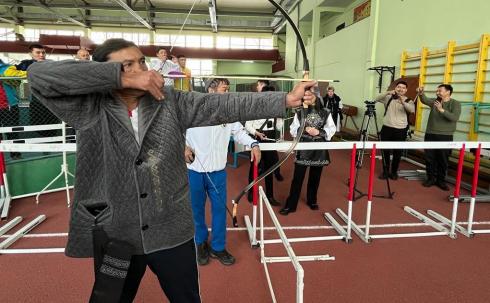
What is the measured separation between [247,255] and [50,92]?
6.35 feet

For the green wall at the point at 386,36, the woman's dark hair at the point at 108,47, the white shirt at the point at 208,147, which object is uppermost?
the green wall at the point at 386,36

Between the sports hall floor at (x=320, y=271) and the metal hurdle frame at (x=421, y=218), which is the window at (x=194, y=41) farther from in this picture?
the metal hurdle frame at (x=421, y=218)

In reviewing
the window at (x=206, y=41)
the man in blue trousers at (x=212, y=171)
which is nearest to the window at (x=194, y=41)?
the window at (x=206, y=41)

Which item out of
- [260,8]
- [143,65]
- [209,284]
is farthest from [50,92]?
[260,8]

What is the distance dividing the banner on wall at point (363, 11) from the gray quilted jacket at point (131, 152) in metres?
7.70

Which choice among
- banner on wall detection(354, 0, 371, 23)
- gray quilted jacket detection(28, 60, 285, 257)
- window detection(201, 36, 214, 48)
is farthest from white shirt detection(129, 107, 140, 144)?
window detection(201, 36, 214, 48)

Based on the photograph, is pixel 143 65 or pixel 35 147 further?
pixel 35 147

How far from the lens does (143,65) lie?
3.34 feet

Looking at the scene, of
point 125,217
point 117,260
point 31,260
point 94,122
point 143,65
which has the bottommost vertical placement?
point 31,260

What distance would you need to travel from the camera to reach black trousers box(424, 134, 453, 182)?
13.9ft

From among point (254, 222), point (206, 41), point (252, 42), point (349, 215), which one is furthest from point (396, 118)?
point (206, 41)

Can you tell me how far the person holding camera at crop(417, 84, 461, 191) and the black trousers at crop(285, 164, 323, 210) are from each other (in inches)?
75.1

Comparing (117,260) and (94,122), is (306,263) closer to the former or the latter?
(117,260)

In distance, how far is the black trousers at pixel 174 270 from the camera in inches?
40.8
